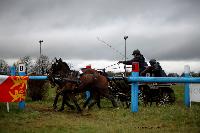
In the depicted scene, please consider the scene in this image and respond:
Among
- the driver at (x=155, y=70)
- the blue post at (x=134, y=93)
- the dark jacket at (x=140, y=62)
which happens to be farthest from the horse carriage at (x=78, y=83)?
the dark jacket at (x=140, y=62)

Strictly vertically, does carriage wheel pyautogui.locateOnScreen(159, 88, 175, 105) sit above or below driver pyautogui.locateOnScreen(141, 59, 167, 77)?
below

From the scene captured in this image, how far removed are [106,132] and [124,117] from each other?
2.53m

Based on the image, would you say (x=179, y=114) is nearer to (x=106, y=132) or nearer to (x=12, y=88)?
(x=106, y=132)

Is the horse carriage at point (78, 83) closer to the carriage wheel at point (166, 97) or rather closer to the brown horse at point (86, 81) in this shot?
the brown horse at point (86, 81)

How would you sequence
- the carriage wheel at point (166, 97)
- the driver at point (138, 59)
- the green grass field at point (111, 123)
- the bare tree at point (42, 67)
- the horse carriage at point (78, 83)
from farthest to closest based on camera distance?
1. the bare tree at point (42, 67)
2. the driver at point (138, 59)
3. the carriage wheel at point (166, 97)
4. the horse carriage at point (78, 83)
5. the green grass field at point (111, 123)

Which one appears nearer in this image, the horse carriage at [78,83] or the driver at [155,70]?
the horse carriage at [78,83]

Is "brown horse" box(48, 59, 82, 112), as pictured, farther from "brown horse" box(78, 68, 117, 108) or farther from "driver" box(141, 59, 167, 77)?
"driver" box(141, 59, 167, 77)

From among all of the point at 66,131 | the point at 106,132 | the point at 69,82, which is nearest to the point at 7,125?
the point at 66,131

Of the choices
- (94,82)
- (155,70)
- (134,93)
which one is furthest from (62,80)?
(155,70)

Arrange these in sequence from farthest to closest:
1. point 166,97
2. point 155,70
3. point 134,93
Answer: point 166,97 → point 155,70 → point 134,93

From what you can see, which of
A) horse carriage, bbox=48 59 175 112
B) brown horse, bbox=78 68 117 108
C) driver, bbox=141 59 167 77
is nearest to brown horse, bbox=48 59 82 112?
horse carriage, bbox=48 59 175 112

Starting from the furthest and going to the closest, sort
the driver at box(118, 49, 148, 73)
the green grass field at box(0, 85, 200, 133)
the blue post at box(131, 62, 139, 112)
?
1. the driver at box(118, 49, 148, 73)
2. the blue post at box(131, 62, 139, 112)
3. the green grass field at box(0, 85, 200, 133)

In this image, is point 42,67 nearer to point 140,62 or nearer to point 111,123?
point 140,62

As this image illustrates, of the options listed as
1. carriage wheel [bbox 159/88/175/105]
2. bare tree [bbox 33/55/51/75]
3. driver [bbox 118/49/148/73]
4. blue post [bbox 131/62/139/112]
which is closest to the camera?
blue post [bbox 131/62/139/112]
